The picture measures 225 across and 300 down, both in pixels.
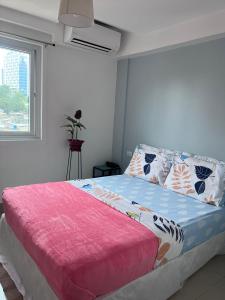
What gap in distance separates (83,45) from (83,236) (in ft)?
8.29

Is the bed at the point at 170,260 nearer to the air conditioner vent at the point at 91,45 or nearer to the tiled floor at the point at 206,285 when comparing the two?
the tiled floor at the point at 206,285

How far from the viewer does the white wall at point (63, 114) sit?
3.14 metres

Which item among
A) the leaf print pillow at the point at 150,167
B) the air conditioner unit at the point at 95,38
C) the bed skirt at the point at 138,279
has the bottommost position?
the bed skirt at the point at 138,279

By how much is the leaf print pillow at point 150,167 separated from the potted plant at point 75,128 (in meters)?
0.81

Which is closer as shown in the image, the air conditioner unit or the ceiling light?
the ceiling light

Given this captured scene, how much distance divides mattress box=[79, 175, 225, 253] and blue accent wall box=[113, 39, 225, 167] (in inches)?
27.9

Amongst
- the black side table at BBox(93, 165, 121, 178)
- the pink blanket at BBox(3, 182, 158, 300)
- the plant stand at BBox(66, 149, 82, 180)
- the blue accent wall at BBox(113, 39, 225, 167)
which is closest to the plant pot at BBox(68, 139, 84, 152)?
the plant stand at BBox(66, 149, 82, 180)

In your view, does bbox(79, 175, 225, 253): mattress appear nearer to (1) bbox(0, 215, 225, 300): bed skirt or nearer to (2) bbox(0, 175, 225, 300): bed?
(2) bbox(0, 175, 225, 300): bed

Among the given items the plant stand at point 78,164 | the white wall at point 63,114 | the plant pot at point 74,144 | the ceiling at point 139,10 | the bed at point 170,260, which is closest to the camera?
the bed at point 170,260

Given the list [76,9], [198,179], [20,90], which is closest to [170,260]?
[198,179]

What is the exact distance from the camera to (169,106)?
3.16m

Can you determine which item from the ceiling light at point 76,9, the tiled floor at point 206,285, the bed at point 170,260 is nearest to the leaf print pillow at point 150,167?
the bed at point 170,260

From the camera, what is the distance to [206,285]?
193cm

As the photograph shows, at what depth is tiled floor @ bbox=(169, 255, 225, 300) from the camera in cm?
181
